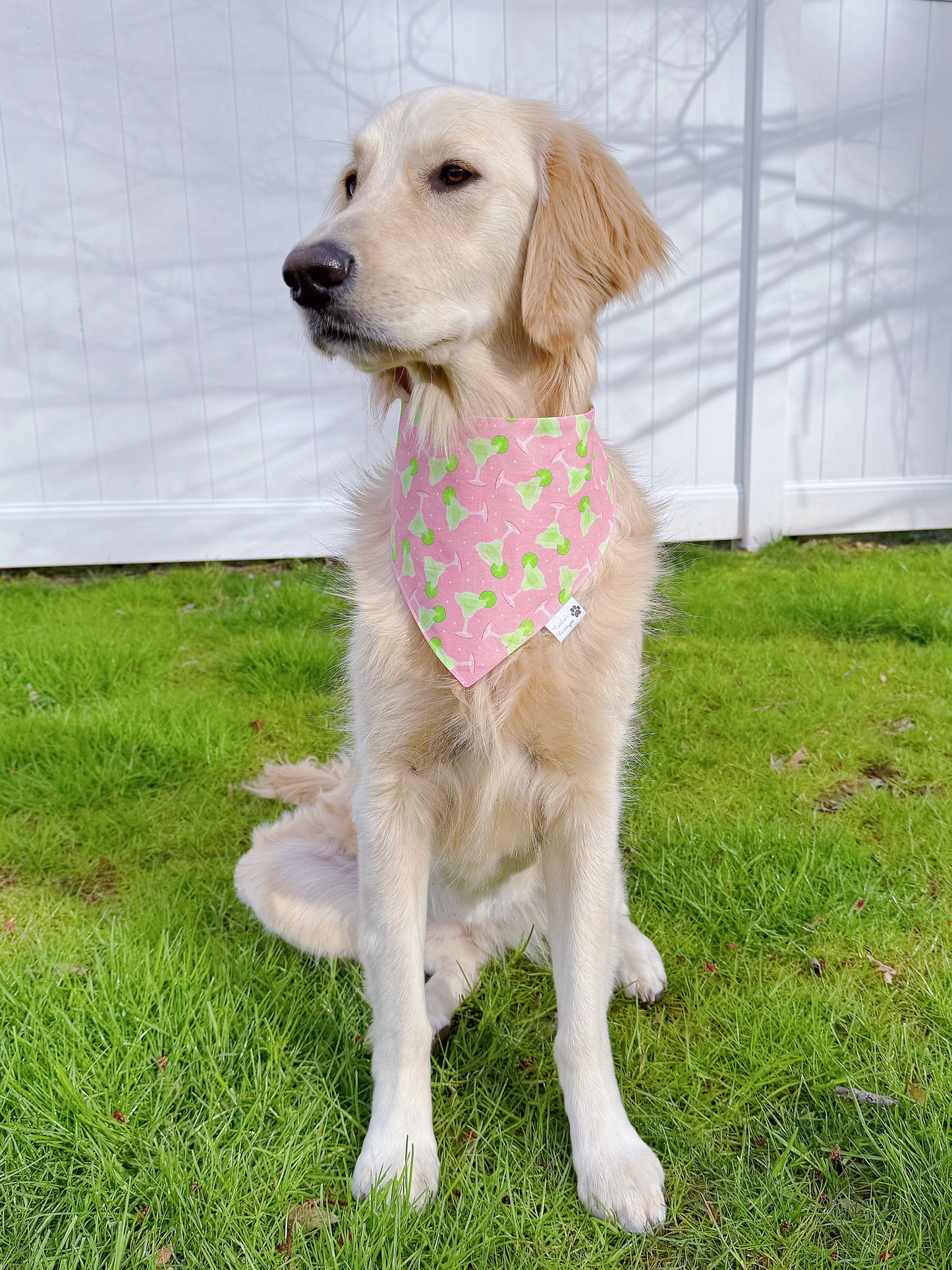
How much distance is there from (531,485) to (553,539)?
10 cm

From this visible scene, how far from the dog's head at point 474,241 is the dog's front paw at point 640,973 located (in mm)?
1195

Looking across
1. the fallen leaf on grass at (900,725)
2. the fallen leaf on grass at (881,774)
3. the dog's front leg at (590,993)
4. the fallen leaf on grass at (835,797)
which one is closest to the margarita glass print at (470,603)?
the dog's front leg at (590,993)

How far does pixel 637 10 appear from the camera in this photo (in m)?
4.95

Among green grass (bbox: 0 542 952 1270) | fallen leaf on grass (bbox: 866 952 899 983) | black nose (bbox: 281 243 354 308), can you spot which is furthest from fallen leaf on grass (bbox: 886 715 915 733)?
black nose (bbox: 281 243 354 308)

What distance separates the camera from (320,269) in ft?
4.66

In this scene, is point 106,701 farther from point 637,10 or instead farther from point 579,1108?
point 637,10

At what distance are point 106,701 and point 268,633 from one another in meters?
0.80

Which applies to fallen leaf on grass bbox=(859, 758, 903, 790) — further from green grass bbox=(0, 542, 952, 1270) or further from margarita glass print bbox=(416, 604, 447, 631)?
margarita glass print bbox=(416, 604, 447, 631)

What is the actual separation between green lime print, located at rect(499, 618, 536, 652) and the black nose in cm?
63

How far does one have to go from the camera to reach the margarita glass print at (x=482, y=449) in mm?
1604

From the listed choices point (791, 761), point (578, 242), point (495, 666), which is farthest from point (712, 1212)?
point (791, 761)

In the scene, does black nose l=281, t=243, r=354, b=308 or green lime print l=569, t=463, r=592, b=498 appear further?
green lime print l=569, t=463, r=592, b=498

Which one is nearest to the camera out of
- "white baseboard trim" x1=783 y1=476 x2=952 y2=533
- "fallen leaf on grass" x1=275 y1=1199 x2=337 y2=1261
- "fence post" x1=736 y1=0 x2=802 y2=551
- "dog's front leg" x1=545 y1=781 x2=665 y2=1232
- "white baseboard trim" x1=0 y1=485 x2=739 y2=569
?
"fallen leaf on grass" x1=275 y1=1199 x2=337 y2=1261

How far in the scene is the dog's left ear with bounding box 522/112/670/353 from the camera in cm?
157
